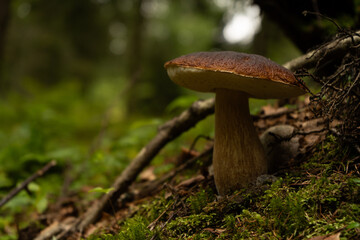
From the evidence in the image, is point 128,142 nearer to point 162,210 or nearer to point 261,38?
point 162,210

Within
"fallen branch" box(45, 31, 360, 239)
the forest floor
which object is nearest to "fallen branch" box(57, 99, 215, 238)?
"fallen branch" box(45, 31, 360, 239)

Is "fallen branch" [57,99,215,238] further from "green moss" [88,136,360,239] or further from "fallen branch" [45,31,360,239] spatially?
"green moss" [88,136,360,239]

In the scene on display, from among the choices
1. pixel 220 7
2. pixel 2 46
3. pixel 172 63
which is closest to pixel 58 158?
pixel 172 63

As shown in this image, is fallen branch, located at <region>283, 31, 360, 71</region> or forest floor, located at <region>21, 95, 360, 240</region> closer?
forest floor, located at <region>21, 95, 360, 240</region>

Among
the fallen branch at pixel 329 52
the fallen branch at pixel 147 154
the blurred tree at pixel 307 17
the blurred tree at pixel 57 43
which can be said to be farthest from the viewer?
the blurred tree at pixel 57 43

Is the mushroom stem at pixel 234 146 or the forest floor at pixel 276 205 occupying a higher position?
the mushroom stem at pixel 234 146

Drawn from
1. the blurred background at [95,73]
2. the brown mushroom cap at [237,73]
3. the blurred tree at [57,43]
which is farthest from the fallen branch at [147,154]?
the blurred tree at [57,43]

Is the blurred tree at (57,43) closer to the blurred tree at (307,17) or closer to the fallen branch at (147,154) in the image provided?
the blurred tree at (307,17)

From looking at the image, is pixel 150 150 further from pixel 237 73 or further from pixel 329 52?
pixel 329 52
